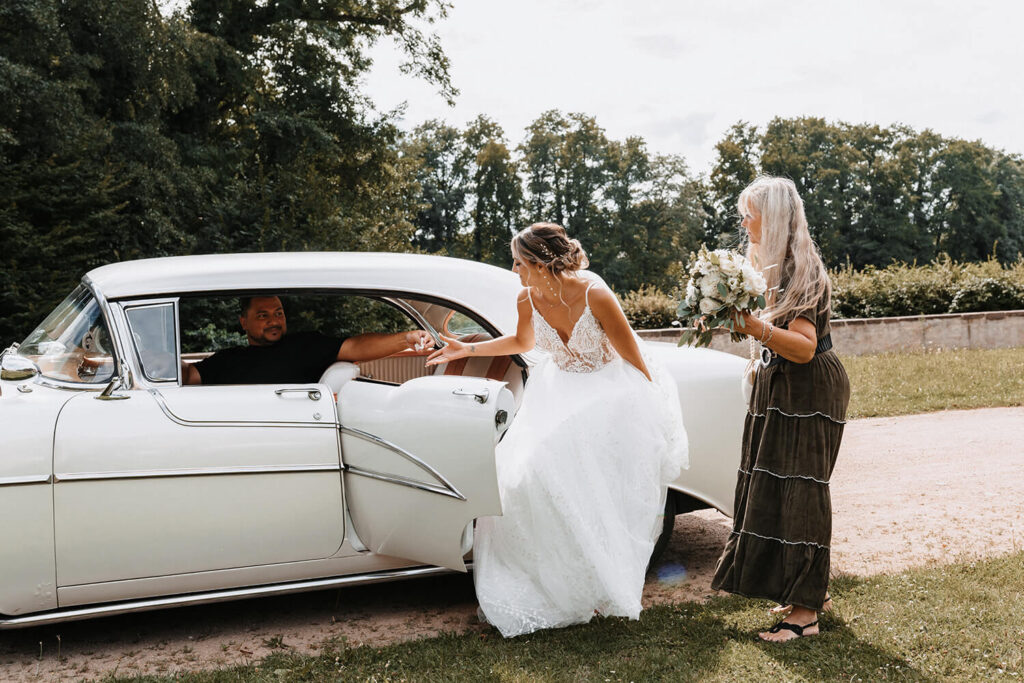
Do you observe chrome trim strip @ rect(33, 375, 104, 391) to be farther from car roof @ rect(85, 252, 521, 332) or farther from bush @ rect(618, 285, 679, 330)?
bush @ rect(618, 285, 679, 330)

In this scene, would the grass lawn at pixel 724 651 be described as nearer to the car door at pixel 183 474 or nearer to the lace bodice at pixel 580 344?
the car door at pixel 183 474

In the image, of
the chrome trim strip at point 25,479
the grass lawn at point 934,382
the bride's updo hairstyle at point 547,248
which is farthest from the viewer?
the grass lawn at point 934,382

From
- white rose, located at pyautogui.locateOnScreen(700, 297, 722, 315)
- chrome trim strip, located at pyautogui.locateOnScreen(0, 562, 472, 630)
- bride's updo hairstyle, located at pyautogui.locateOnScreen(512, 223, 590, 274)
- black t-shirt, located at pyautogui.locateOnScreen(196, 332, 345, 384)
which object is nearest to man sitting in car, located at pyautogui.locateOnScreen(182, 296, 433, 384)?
black t-shirt, located at pyautogui.locateOnScreen(196, 332, 345, 384)

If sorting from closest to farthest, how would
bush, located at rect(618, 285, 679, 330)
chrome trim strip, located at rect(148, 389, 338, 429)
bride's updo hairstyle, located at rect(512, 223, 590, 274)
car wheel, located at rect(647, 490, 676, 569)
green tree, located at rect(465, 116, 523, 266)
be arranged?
chrome trim strip, located at rect(148, 389, 338, 429)
bride's updo hairstyle, located at rect(512, 223, 590, 274)
car wheel, located at rect(647, 490, 676, 569)
bush, located at rect(618, 285, 679, 330)
green tree, located at rect(465, 116, 523, 266)

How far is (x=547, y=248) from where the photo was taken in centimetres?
389

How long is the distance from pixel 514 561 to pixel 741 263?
169cm

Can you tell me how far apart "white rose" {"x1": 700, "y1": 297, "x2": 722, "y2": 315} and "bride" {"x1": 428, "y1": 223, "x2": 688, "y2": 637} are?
576mm

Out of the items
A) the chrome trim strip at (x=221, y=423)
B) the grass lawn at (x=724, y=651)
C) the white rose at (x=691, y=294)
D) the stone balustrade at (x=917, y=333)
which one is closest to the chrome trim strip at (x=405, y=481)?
the chrome trim strip at (x=221, y=423)

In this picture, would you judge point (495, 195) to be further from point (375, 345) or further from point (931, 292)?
point (375, 345)

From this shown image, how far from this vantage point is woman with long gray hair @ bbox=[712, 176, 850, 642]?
3.51m

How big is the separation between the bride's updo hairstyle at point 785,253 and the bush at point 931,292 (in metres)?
16.2

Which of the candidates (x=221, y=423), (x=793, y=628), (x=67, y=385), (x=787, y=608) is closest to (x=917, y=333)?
(x=787, y=608)

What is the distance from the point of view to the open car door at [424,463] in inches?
139

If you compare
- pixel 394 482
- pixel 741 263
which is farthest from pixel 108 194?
pixel 741 263
